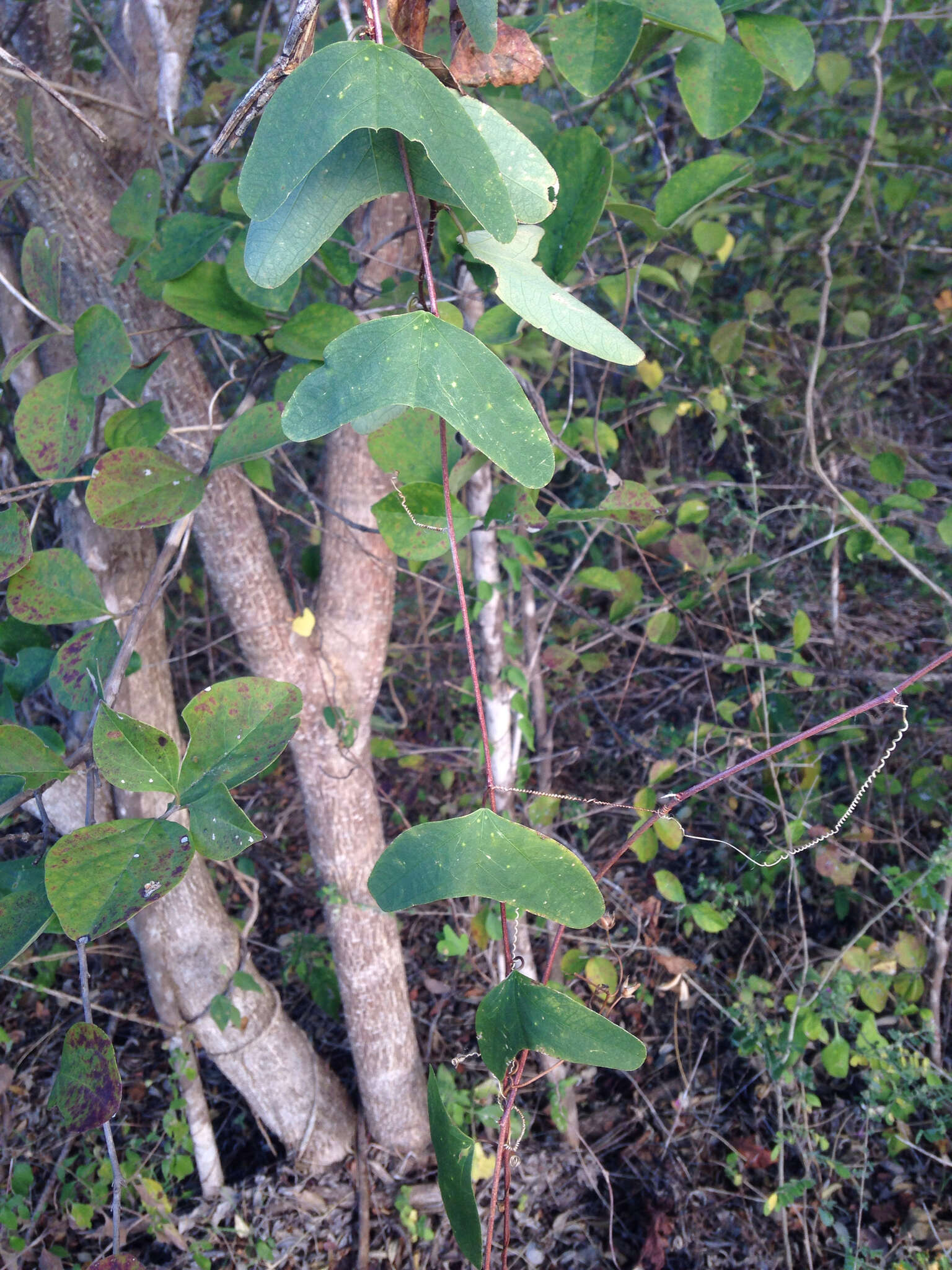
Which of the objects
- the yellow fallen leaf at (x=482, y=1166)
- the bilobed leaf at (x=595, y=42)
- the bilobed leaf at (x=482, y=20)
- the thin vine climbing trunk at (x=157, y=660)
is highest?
the bilobed leaf at (x=482, y=20)

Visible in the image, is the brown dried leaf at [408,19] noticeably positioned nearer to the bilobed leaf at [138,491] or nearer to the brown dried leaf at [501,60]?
the brown dried leaf at [501,60]

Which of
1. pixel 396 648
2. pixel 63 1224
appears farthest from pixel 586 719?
pixel 63 1224

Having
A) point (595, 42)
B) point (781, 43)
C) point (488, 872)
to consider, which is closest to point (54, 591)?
point (488, 872)

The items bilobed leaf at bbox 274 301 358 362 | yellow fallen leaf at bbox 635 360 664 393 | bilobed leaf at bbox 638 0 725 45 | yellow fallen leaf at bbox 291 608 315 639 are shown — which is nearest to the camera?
bilobed leaf at bbox 638 0 725 45

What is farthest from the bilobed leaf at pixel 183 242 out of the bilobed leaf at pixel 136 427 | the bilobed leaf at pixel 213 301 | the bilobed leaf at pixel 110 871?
the bilobed leaf at pixel 110 871

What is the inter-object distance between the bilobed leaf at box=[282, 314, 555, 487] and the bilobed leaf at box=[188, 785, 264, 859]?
0.85ft

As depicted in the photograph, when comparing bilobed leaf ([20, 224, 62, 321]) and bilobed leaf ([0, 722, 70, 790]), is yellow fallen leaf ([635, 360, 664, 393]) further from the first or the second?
bilobed leaf ([0, 722, 70, 790])

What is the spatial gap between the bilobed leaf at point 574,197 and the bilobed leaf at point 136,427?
1.51 feet

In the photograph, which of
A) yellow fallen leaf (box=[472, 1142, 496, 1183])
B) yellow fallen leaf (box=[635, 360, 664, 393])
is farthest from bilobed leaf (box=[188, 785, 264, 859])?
yellow fallen leaf (box=[635, 360, 664, 393])

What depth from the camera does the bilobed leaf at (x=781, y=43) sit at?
0.77m

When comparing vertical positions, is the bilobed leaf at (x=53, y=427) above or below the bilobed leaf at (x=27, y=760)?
above

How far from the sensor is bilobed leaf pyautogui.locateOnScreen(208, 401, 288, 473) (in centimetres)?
79

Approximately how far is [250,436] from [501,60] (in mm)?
393

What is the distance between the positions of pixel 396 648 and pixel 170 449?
38.7 inches
